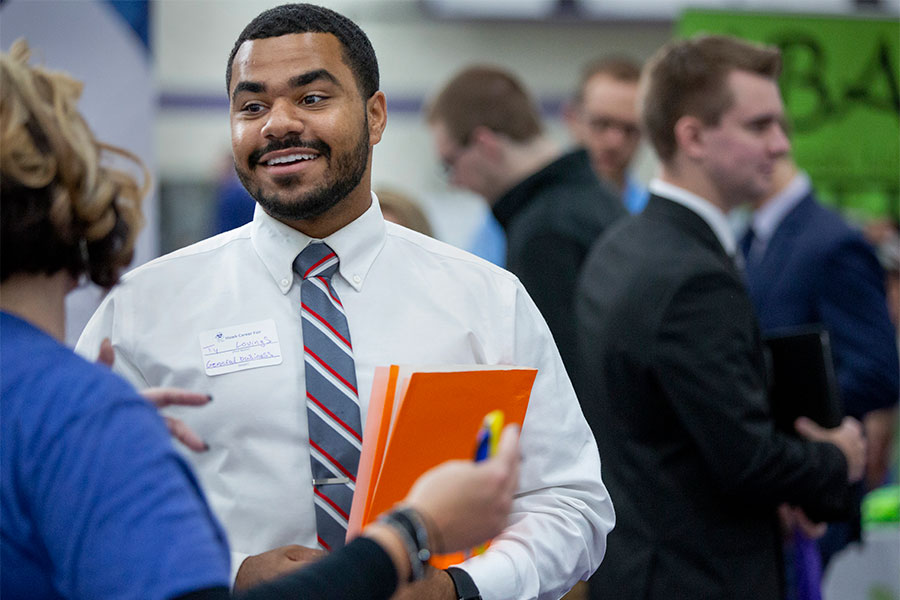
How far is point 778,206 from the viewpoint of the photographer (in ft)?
10.9

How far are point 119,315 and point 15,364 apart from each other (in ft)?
1.78

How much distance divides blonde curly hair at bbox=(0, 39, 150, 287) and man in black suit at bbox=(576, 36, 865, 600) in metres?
1.42

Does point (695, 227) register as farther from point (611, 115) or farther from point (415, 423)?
point (611, 115)

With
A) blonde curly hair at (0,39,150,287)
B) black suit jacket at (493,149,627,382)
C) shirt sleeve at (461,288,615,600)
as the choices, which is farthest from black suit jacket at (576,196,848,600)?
blonde curly hair at (0,39,150,287)

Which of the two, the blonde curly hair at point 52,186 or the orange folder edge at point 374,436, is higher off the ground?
the blonde curly hair at point 52,186

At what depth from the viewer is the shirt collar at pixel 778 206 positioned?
3.30 metres

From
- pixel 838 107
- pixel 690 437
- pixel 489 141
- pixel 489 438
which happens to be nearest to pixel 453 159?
pixel 489 141

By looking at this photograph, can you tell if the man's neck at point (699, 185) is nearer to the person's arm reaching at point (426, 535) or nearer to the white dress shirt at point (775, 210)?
the white dress shirt at point (775, 210)

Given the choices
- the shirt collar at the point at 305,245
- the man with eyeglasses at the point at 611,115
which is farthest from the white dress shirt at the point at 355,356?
the man with eyeglasses at the point at 611,115

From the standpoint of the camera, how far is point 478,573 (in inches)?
58.8

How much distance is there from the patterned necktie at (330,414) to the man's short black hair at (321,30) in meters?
0.36

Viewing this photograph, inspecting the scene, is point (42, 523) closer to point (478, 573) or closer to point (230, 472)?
point (230, 472)

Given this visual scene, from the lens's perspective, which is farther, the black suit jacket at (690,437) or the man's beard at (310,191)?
the black suit jacket at (690,437)

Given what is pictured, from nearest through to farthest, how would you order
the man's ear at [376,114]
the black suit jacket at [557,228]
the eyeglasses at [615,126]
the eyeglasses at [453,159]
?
the man's ear at [376,114] < the black suit jacket at [557,228] < the eyeglasses at [453,159] < the eyeglasses at [615,126]
